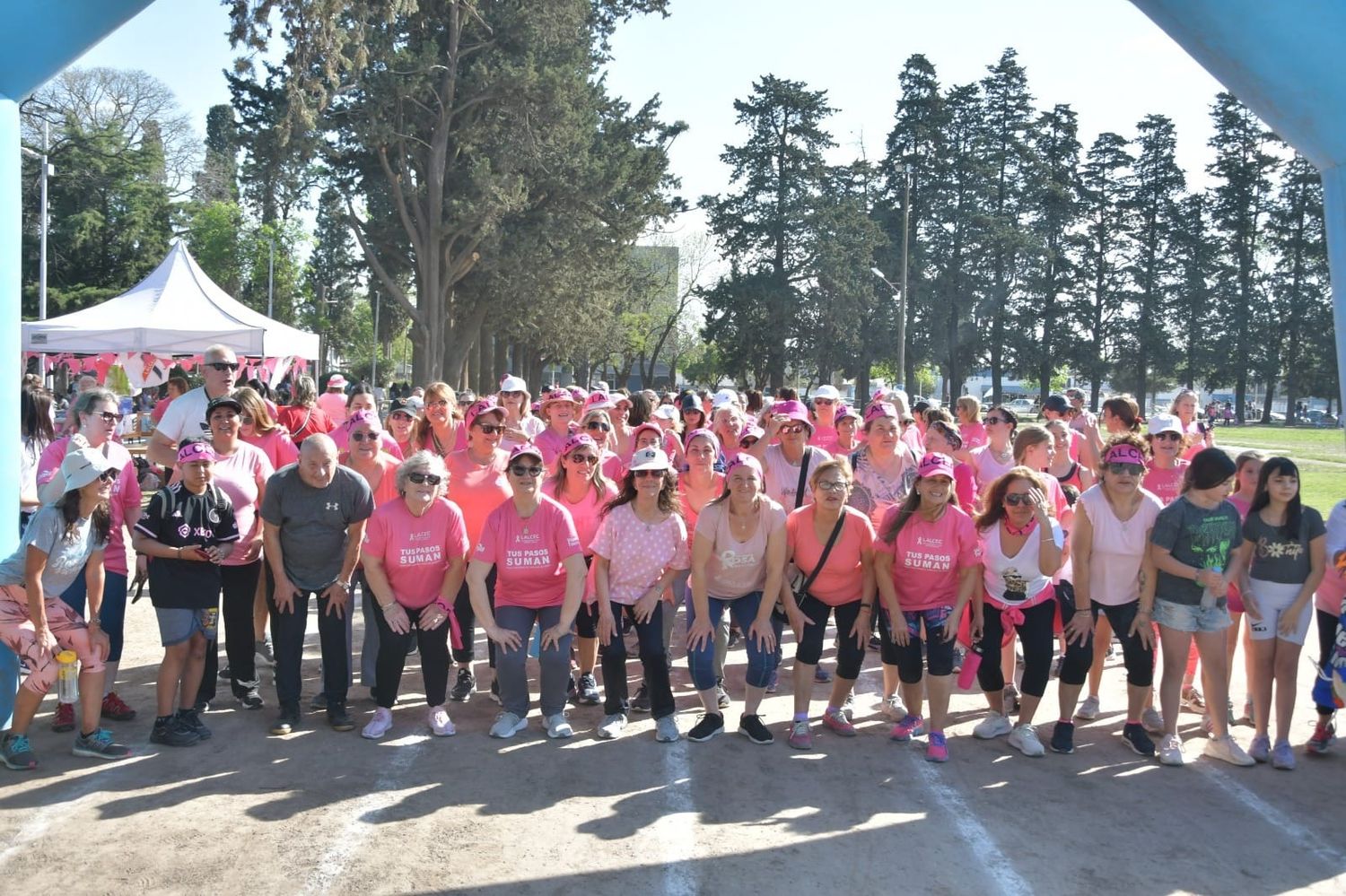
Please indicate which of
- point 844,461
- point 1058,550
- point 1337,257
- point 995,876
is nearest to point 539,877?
point 995,876

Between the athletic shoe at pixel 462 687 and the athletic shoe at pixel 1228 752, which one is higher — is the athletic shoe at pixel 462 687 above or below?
above

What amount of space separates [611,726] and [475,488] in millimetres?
1779

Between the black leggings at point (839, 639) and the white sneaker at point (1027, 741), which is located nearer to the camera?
the white sneaker at point (1027, 741)

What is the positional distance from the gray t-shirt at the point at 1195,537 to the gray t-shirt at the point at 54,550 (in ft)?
18.6

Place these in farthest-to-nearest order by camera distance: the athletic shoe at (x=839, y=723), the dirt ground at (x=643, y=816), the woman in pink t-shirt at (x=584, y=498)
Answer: the woman in pink t-shirt at (x=584, y=498)
the athletic shoe at (x=839, y=723)
the dirt ground at (x=643, y=816)

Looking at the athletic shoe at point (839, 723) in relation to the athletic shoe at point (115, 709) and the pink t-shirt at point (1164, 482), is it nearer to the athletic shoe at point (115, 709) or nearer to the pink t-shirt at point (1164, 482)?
the pink t-shirt at point (1164, 482)

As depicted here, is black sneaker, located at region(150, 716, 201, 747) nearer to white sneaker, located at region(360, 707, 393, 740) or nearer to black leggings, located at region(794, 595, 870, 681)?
white sneaker, located at region(360, 707, 393, 740)

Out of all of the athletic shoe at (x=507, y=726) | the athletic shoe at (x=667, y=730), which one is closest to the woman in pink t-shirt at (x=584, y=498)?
the athletic shoe at (x=507, y=726)

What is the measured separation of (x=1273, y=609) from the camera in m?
5.68

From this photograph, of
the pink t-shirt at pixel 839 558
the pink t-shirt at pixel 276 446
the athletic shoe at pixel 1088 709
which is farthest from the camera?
the pink t-shirt at pixel 276 446

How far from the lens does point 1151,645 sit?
572cm

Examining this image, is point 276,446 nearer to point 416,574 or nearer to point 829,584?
point 416,574

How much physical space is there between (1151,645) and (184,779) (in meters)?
5.16

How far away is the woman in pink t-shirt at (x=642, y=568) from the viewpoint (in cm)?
593
